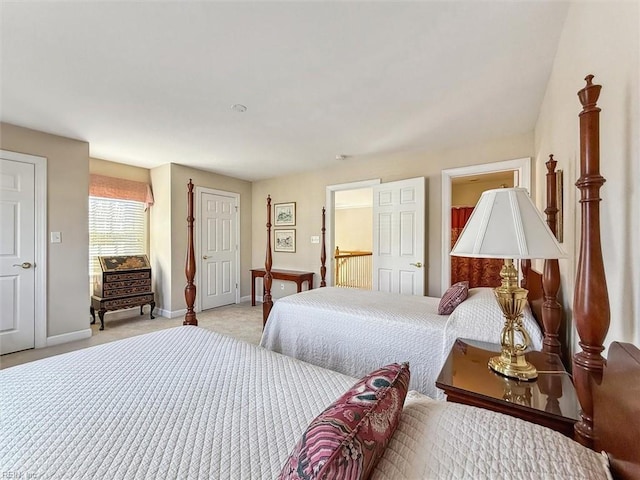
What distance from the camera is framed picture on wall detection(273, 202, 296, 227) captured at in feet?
17.1

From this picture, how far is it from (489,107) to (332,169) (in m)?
2.47

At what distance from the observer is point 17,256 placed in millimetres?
3059

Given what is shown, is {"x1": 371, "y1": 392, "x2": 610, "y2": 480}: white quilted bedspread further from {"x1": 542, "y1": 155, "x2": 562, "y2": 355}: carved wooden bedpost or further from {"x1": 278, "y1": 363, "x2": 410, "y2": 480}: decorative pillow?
{"x1": 542, "y1": 155, "x2": 562, "y2": 355}: carved wooden bedpost

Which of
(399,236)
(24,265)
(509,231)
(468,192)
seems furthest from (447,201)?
(24,265)

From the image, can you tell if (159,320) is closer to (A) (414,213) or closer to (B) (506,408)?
(A) (414,213)

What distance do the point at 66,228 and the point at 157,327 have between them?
1.62m

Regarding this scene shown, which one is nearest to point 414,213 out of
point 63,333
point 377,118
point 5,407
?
point 377,118

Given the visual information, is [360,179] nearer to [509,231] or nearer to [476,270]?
[476,270]

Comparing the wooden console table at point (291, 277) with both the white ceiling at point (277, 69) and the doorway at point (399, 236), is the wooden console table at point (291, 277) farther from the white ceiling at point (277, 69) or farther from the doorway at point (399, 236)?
the white ceiling at point (277, 69)

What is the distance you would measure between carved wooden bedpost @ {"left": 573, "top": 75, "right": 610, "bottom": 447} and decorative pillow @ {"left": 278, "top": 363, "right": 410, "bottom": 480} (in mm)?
525

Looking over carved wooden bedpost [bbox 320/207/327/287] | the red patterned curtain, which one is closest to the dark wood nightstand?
carved wooden bedpost [bbox 320/207/327/287]

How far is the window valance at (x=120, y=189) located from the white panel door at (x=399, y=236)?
11.7 feet

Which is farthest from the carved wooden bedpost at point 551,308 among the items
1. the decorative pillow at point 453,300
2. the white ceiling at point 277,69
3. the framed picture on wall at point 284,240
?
the framed picture on wall at point 284,240

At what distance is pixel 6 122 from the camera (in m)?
2.93
